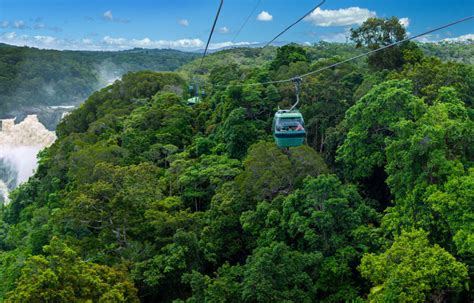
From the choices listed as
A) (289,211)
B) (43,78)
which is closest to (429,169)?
(289,211)

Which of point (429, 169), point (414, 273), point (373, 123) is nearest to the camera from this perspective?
point (414, 273)

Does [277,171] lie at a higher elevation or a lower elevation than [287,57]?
lower

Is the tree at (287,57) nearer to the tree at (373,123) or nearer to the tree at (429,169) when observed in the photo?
the tree at (373,123)

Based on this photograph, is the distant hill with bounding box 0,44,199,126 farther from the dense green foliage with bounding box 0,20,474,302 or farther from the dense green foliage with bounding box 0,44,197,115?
the dense green foliage with bounding box 0,20,474,302

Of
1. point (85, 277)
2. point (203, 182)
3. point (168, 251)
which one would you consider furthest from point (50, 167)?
point (85, 277)

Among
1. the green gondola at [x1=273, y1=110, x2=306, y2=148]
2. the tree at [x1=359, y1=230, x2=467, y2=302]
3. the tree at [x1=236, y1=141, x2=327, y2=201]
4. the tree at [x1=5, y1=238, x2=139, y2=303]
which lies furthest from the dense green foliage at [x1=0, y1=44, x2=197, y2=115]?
the tree at [x1=359, y1=230, x2=467, y2=302]

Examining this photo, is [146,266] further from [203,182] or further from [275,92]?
[275,92]

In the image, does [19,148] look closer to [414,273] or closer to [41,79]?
[41,79]
